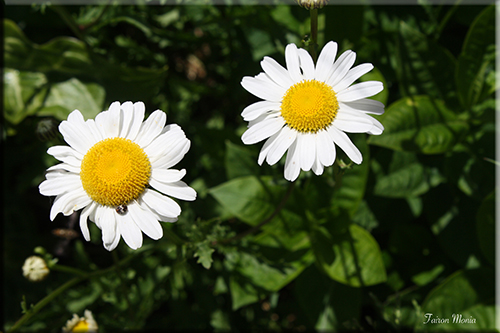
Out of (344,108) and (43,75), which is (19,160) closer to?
(43,75)

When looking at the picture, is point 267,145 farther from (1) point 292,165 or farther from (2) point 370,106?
(2) point 370,106

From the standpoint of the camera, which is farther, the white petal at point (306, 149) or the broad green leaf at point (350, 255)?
the broad green leaf at point (350, 255)

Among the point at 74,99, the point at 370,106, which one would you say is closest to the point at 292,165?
the point at 370,106

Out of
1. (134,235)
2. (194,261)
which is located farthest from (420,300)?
(134,235)

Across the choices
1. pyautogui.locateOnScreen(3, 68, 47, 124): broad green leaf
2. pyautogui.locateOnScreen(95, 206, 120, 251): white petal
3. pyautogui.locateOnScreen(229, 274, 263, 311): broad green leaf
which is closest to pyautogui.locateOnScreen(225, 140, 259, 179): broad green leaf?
pyautogui.locateOnScreen(229, 274, 263, 311): broad green leaf

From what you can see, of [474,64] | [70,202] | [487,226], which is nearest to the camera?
[70,202]

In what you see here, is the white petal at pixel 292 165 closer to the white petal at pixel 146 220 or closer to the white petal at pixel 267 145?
the white petal at pixel 267 145

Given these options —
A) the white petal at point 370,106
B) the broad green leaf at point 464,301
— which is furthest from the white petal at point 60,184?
the broad green leaf at point 464,301
